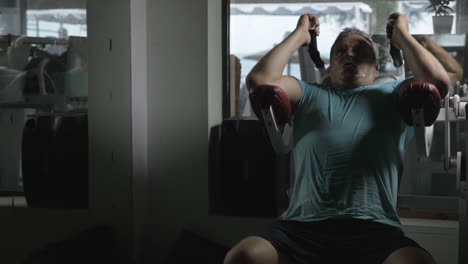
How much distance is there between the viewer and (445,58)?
3379 mm

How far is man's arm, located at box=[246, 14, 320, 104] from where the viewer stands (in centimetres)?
240

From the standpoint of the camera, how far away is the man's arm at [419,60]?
2.29 meters

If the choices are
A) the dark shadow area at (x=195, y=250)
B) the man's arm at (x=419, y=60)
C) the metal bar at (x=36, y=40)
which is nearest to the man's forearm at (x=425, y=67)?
the man's arm at (x=419, y=60)

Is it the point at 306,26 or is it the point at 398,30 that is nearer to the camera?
the point at 398,30

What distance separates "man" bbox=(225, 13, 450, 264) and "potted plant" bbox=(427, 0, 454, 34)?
113cm

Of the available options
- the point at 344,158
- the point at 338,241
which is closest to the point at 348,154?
the point at 344,158

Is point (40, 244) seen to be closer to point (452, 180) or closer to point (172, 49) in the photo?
point (172, 49)

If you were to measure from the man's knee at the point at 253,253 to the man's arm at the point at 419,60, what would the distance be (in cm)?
77

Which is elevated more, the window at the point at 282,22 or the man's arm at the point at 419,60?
the window at the point at 282,22

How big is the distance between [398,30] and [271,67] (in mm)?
470

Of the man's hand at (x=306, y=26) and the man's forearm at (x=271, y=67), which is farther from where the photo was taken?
the man's hand at (x=306, y=26)

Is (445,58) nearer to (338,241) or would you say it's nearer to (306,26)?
(306,26)

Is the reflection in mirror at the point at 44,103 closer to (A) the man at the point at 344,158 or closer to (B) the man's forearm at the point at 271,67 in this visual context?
(B) the man's forearm at the point at 271,67

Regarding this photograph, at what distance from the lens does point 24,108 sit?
3.55 meters
